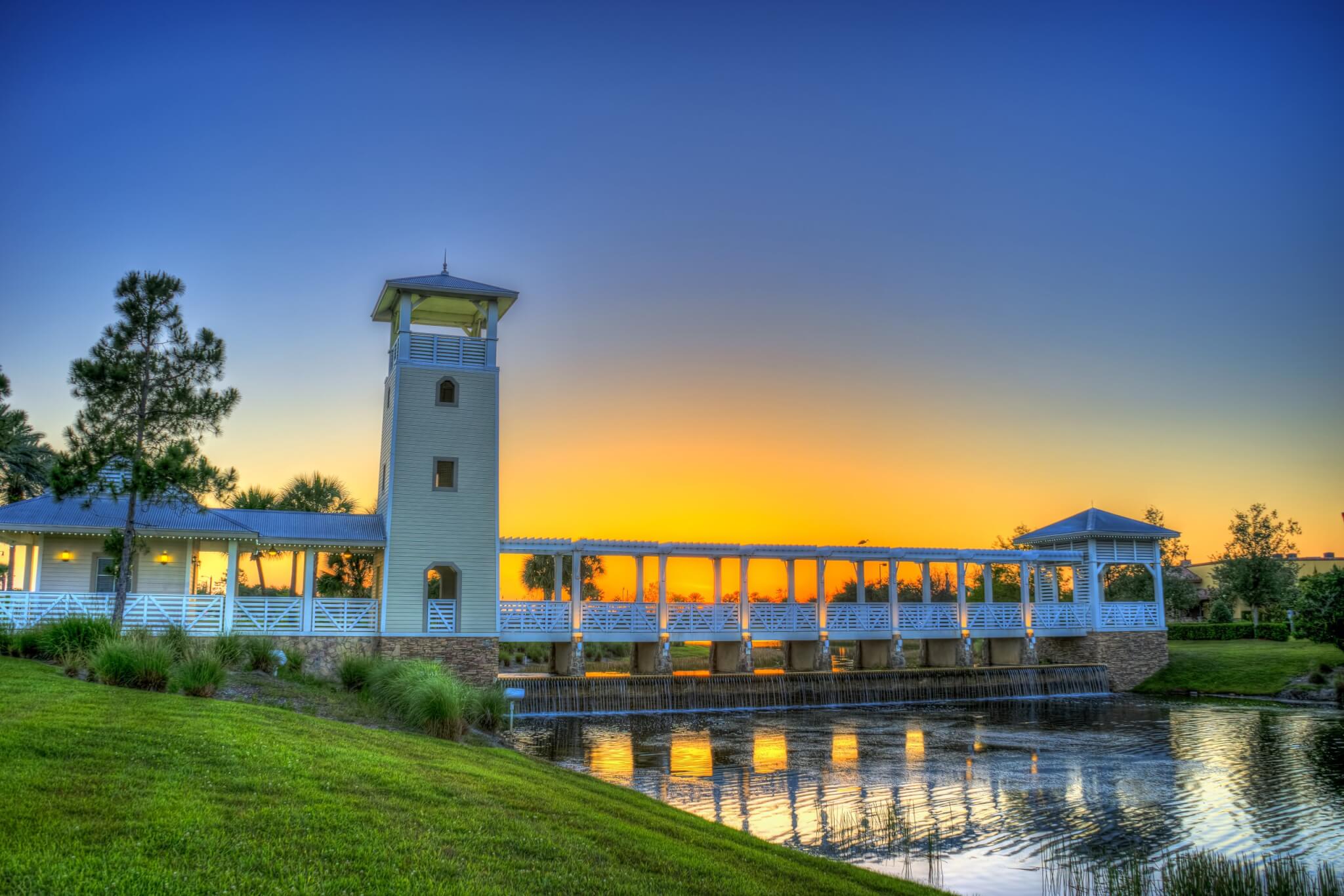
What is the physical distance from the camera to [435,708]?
49.0 ft

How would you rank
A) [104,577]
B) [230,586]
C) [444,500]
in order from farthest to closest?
[444,500]
[104,577]
[230,586]

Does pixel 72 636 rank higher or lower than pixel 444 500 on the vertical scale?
lower

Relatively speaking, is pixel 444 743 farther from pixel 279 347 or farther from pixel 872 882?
pixel 279 347

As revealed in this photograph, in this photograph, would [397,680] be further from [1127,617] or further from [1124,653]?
[1127,617]

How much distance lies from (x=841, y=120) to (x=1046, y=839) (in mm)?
16641

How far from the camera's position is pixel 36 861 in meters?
5.78

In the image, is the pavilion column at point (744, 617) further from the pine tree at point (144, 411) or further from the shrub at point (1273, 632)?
the shrub at point (1273, 632)

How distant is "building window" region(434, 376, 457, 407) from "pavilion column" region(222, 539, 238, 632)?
6231 millimetres

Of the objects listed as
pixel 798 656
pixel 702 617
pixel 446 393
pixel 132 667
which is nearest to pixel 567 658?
pixel 702 617

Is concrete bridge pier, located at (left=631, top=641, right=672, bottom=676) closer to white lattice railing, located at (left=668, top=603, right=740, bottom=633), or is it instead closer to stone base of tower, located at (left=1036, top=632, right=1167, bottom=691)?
white lattice railing, located at (left=668, top=603, right=740, bottom=633)

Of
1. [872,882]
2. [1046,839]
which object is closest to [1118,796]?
[1046,839]

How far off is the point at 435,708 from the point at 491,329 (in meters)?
14.0

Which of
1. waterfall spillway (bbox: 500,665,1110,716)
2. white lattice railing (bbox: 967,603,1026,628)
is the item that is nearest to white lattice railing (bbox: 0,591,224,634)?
waterfall spillway (bbox: 500,665,1110,716)

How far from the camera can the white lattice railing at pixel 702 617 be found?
2831 cm
